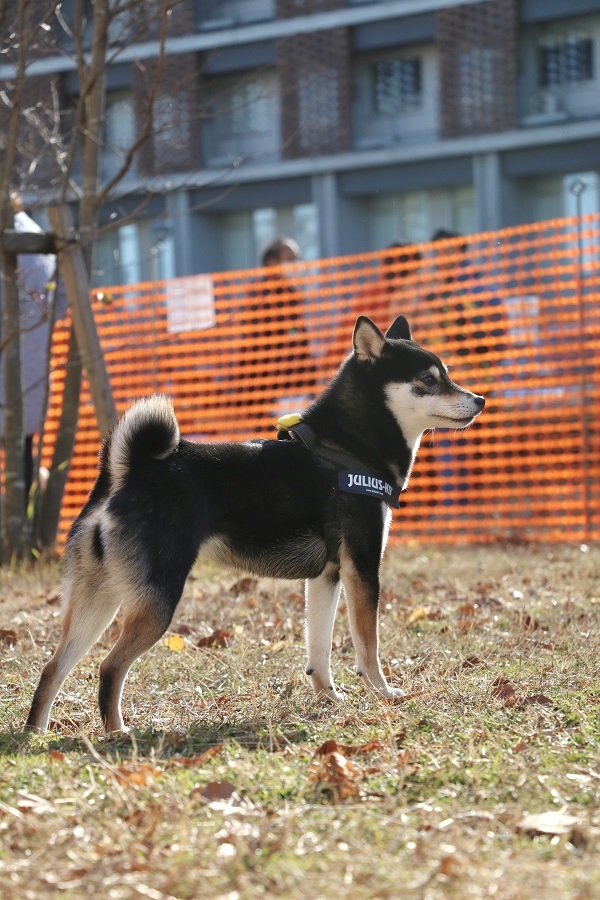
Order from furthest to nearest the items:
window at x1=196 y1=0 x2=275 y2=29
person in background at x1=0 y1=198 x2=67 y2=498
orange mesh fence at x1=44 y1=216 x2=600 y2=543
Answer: window at x1=196 y1=0 x2=275 y2=29 → orange mesh fence at x1=44 y1=216 x2=600 y2=543 → person in background at x1=0 y1=198 x2=67 y2=498

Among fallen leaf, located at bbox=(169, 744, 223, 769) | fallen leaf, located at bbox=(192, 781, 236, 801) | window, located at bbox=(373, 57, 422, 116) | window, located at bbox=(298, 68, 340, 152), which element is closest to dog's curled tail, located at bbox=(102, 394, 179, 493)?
fallen leaf, located at bbox=(169, 744, 223, 769)

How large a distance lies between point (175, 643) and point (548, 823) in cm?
256

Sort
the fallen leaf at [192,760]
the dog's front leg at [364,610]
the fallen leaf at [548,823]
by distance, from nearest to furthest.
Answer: the fallen leaf at [548,823] < the fallen leaf at [192,760] < the dog's front leg at [364,610]

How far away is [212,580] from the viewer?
6.93 m

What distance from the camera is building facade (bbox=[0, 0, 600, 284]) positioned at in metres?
23.3

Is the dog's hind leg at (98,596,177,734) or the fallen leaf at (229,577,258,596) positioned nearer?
the dog's hind leg at (98,596,177,734)

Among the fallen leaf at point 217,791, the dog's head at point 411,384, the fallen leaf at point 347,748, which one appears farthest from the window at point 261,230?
the fallen leaf at point 217,791

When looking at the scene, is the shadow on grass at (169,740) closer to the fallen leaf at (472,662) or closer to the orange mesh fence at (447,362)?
the fallen leaf at (472,662)

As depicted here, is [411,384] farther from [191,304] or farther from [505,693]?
[191,304]

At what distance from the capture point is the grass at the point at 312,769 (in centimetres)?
240

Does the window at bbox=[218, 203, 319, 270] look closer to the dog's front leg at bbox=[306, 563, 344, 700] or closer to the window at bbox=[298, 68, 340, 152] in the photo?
the window at bbox=[298, 68, 340, 152]

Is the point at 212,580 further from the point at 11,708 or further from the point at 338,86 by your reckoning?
the point at 338,86

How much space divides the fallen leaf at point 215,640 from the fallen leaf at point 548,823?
2.44 metres

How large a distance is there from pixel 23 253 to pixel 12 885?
5.20 m
